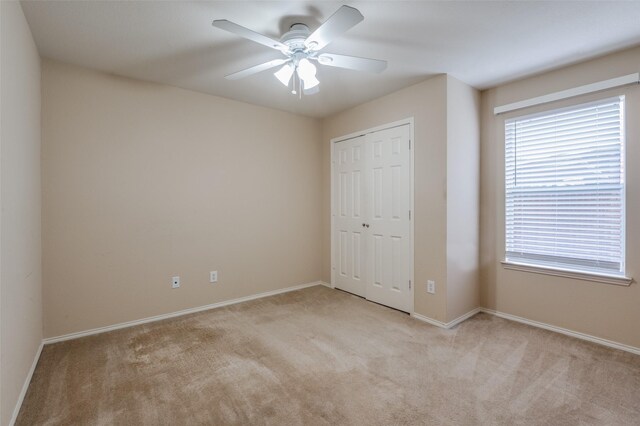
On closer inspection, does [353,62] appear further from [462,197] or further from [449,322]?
[449,322]

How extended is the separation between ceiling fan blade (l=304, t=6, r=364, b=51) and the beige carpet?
2162 millimetres

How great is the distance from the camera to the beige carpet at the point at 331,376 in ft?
5.53

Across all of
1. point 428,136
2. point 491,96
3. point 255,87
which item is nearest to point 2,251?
point 255,87

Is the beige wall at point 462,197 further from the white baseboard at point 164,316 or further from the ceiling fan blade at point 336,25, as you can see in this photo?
the white baseboard at point 164,316

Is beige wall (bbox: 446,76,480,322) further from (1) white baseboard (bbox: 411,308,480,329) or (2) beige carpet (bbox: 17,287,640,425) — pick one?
(2) beige carpet (bbox: 17,287,640,425)

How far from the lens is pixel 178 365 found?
86.6 inches

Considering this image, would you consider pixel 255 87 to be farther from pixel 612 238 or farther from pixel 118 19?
pixel 612 238

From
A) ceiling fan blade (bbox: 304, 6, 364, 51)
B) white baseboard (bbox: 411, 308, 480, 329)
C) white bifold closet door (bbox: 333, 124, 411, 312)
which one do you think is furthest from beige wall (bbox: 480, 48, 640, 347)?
ceiling fan blade (bbox: 304, 6, 364, 51)

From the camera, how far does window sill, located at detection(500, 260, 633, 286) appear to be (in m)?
2.42

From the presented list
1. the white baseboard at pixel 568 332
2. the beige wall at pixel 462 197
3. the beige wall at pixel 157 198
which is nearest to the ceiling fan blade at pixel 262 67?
the beige wall at pixel 157 198

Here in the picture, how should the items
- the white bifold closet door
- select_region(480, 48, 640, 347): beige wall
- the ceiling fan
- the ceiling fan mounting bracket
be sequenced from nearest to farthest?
1. the ceiling fan
2. the ceiling fan mounting bracket
3. select_region(480, 48, 640, 347): beige wall
4. the white bifold closet door

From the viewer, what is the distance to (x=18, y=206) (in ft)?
6.07

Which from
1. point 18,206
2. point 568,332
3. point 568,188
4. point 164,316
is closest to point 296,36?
point 18,206

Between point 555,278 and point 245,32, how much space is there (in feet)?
10.8
